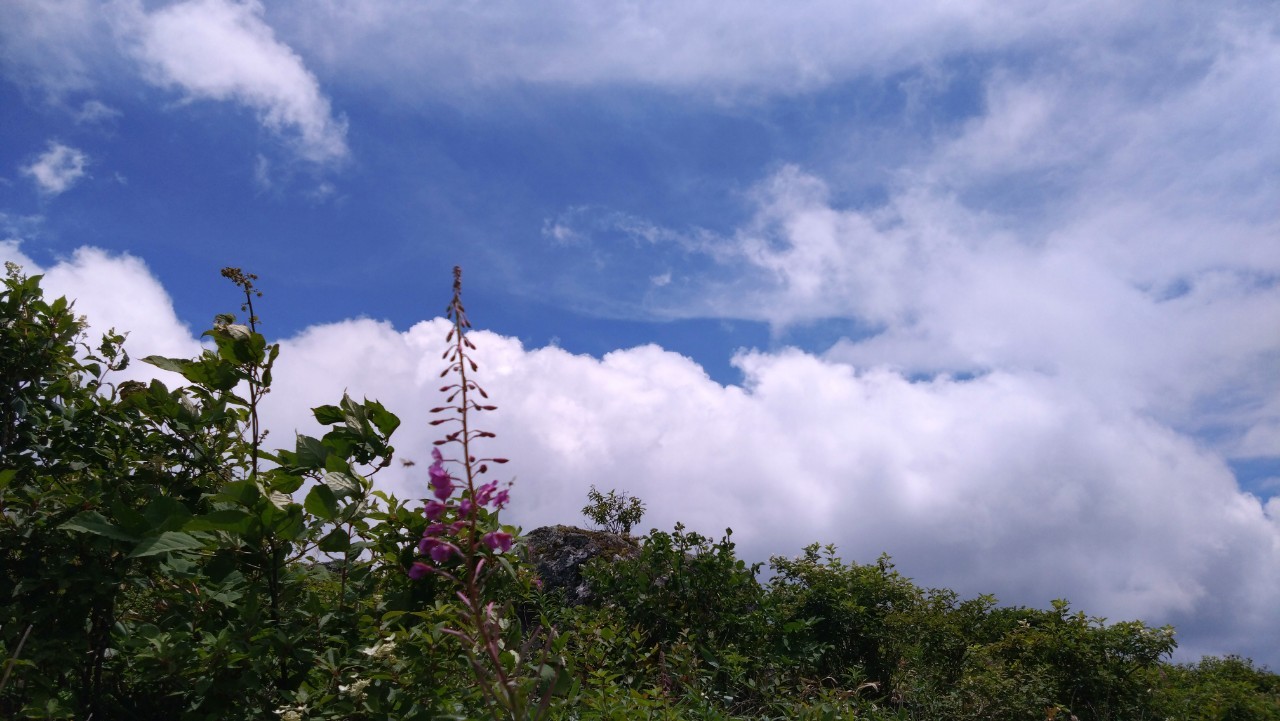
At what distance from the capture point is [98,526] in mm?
2311

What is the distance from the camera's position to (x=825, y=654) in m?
7.93

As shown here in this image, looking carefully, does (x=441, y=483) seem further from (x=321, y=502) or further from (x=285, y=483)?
(x=285, y=483)

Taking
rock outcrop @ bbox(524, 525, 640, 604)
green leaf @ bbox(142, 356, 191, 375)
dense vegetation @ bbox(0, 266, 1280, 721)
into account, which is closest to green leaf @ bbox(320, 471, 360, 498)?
dense vegetation @ bbox(0, 266, 1280, 721)

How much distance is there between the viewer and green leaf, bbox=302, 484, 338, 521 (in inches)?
87.5

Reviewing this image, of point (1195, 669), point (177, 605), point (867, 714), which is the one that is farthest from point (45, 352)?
point (1195, 669)

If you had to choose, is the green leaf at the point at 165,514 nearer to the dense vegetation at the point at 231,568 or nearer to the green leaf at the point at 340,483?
the dense vegetation at the point at 231,568

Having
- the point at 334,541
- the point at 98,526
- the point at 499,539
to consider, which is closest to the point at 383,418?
the point at 334,541

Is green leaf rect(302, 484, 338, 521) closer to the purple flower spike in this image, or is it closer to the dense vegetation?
the dense vegetation

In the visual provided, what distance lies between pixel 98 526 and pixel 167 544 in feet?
1.34

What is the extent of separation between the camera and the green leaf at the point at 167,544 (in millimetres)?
2074

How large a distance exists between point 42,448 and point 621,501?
1603cm

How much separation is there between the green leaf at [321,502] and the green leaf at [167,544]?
33 centimetres

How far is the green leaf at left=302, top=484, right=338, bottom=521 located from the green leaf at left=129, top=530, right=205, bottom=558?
33 cm

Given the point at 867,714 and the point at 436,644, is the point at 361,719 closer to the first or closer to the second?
the point at 436,644
